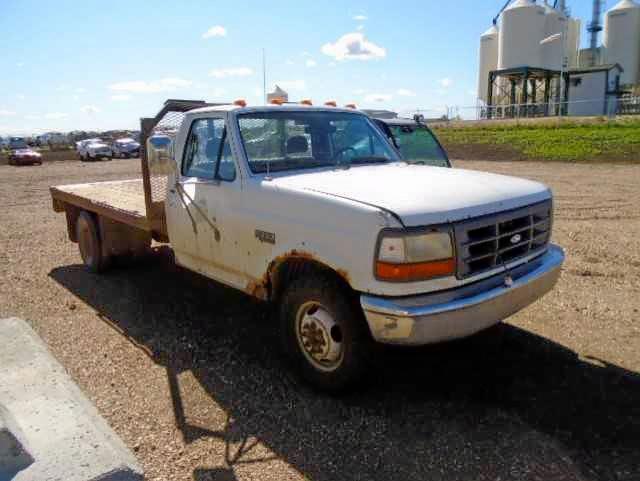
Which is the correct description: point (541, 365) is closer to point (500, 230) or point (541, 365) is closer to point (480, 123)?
point (500, 230)

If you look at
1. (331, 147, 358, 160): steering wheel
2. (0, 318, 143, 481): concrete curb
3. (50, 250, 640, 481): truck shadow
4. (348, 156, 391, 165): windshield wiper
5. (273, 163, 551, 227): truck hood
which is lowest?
(50, 250, 640, 481): truck shadow

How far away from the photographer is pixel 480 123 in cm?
3916

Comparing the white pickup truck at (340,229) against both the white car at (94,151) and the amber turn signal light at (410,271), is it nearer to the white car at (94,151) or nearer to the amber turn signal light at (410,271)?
the amber turn signal light at (410,271)

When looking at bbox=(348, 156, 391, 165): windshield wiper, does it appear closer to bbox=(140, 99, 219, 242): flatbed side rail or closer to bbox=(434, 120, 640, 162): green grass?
bbox=(140, 99, 219, 242): flatbed side rail

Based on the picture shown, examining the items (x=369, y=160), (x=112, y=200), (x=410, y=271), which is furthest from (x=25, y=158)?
(x=410, y=271)

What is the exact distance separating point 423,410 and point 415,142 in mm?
6004

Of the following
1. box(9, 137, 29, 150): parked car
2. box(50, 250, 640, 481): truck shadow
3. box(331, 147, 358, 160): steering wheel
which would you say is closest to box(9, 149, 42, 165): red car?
box(9, 137, 29, 150): parked car

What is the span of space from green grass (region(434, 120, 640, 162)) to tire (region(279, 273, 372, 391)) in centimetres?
2022

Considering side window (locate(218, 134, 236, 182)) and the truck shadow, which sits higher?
side window (locate(218, 134, 236, 182))

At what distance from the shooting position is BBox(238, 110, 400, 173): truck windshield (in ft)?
14.3

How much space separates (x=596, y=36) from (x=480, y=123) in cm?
2729

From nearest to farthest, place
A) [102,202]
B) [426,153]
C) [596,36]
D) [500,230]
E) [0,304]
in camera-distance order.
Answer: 1. [500,230]
2. [0,304]
3. [102,202]
4. [426,153]
5. [596,36]

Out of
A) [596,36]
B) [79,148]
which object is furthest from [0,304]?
[596,36]

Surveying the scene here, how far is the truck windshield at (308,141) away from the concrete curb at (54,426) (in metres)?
2.07
